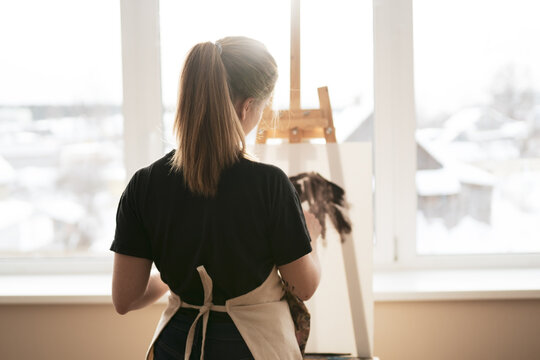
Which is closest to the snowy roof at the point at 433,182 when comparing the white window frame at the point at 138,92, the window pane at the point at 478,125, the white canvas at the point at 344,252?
the window pane at the point at 478,125

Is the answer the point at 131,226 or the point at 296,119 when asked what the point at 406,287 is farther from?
the point at 131,226

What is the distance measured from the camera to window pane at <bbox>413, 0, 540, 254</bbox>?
Result: 6.88ft

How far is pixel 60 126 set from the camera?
2209mm

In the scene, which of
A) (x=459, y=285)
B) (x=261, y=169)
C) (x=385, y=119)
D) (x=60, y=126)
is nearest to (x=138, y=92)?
(x=60, y=126)

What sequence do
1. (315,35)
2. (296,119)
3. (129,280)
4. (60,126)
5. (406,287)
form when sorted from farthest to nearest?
(60,126) < (315,35) < (406,287) < (296,119) < (129,280)

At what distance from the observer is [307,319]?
47.6 inches

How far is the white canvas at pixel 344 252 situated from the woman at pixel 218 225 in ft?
2.01

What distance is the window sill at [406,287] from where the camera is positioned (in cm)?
186

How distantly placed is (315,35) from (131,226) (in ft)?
4.38

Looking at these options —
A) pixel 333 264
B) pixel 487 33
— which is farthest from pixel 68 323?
pixel 487 33

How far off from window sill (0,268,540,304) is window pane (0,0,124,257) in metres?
0.20

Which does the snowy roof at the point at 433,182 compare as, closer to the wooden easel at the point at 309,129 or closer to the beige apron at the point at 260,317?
the wooden easel at the point at 309,129

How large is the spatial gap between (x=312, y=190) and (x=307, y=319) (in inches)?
22.4

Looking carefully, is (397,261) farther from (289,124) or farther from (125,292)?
(125,292)
